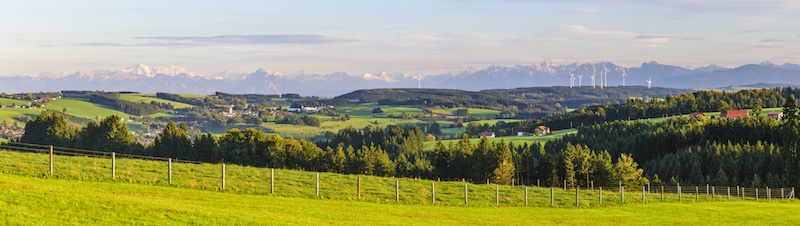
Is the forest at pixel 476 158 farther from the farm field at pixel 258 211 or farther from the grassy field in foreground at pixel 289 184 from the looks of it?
the farm field at pixel 258 211

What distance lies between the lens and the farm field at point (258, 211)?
73.4ft

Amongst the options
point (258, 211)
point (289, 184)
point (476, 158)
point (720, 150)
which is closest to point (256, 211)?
point (258, 211)

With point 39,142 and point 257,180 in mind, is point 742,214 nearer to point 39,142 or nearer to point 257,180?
point 257,180

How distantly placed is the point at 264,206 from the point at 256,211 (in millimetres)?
2396

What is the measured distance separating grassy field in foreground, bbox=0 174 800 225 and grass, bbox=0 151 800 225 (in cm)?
4

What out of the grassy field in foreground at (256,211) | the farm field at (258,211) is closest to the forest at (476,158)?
the farm field at (258,211)

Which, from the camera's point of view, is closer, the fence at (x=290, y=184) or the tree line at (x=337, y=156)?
the fence at (x=290, y=184)

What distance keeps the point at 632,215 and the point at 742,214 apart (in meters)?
7.42

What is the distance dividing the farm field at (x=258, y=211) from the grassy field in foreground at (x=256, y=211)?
0.03 meters

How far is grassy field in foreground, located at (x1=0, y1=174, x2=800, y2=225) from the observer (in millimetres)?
22312

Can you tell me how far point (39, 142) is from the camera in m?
141

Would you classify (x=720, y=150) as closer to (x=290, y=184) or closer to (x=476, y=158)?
(x=476, y=158)

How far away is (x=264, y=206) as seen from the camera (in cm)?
3044

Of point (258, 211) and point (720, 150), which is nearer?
point (258, 211)
